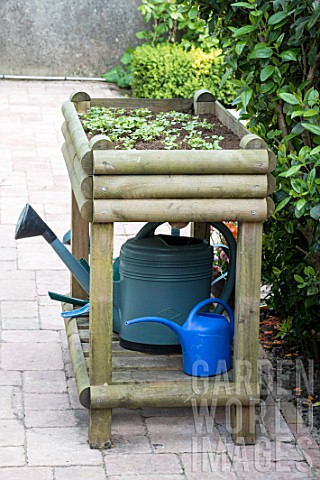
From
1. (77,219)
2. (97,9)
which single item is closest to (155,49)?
(97,9)

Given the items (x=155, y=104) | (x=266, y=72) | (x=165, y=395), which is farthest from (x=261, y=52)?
(x=165, y=395)

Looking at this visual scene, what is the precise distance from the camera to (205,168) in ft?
10.4

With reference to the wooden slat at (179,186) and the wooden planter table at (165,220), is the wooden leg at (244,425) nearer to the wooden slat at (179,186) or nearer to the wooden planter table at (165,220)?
the wooden planter table at (165,220)

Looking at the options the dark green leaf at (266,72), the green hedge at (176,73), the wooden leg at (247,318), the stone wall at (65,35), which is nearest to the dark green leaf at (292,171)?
the wooden leg at (247,318)

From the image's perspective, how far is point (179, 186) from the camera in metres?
3.16

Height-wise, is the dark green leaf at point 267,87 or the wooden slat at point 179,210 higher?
the dark green leaf at point 267,87

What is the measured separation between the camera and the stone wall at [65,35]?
1129 centimetres

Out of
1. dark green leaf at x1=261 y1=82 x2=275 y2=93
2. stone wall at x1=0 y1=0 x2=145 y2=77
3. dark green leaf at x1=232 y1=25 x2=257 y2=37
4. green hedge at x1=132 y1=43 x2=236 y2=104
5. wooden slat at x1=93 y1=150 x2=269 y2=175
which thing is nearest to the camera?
wooden slat at x1=93 y1=150 x2=269 y2=175

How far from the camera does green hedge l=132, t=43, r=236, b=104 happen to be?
31.8ft

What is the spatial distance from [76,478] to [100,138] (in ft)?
3.94

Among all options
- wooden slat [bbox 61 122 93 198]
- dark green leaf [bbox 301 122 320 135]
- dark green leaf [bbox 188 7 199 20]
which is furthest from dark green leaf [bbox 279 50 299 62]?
wooden slat [bbox 61 122 93 198]

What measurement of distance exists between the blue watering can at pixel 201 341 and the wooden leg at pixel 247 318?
0.11m

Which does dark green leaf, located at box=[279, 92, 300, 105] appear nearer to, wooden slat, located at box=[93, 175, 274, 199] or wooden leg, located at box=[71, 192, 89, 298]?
wooden slat, located at box=[93, 175, 274, 199]

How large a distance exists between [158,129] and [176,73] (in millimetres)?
6154
